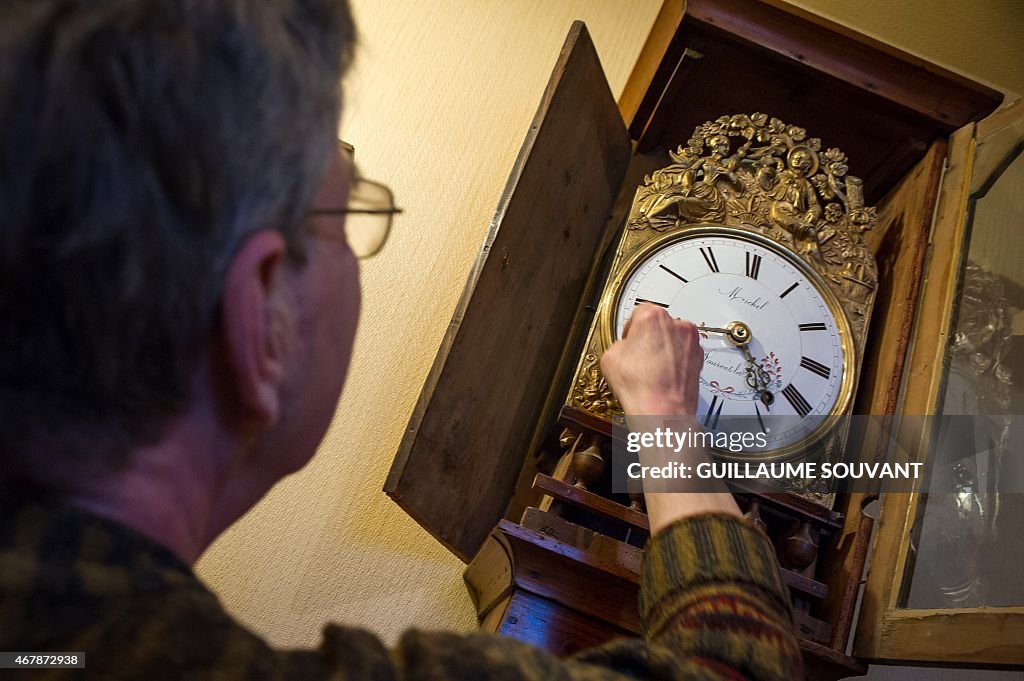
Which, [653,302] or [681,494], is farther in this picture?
[653,302]

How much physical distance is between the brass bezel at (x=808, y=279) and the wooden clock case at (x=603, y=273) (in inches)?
2.2

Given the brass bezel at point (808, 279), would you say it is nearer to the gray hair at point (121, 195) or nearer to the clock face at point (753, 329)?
the clock face at point (753, 329)

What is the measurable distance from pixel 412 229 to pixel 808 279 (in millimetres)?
583

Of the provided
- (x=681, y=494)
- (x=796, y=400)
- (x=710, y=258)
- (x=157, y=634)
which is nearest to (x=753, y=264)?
(x=710, y=258)

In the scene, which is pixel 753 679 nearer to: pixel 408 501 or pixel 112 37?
pixel 408 501

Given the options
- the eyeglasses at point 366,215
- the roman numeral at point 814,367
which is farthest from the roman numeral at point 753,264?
the eyeglasses at point 366,215

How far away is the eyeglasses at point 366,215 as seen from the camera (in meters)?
0.61

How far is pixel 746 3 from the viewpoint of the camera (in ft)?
4.00

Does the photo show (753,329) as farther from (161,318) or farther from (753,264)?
(161,318)

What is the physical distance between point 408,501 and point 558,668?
409 millimetres

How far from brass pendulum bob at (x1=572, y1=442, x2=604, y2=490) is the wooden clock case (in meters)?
0.04

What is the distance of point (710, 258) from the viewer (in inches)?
44.8

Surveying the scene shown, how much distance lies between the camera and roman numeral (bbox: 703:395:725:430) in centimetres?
104

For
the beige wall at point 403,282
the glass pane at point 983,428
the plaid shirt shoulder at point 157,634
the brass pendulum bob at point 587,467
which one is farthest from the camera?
the beige wall at point 403,282
